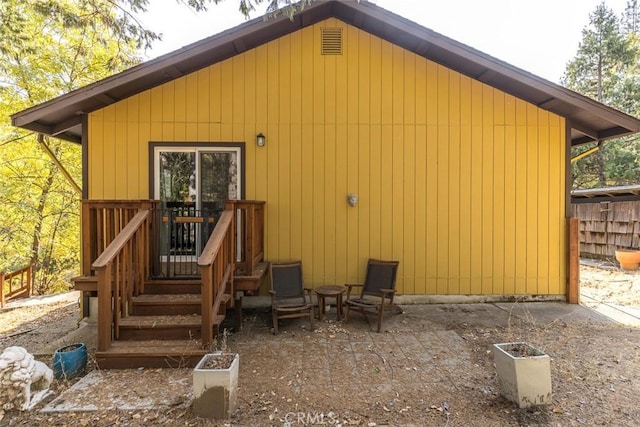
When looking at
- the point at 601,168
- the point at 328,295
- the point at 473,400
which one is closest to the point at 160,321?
the point at 328,295

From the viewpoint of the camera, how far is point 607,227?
10.2m

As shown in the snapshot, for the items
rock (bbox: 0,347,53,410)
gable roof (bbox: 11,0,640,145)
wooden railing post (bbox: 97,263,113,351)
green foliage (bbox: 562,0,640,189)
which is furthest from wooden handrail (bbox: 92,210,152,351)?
green foliage (bbox: 562,0,640,189)

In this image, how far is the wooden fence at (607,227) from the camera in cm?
925

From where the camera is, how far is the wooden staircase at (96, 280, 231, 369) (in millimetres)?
3436

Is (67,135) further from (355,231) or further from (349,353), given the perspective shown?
(349,353)

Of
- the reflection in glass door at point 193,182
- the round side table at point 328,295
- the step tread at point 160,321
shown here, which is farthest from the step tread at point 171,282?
the round side table at point 328,295

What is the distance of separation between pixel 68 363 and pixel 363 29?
5.76 meters

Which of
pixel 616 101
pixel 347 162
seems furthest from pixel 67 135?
pixel 616 101

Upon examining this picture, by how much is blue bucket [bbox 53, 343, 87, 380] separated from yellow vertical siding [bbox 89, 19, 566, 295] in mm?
2768

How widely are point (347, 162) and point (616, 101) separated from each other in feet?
70.2

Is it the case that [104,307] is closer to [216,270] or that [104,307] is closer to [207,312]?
[207,312]

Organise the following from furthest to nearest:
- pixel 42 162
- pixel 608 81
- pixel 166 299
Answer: pixel 608 81 → pixel 42 162 → pixel 166 299

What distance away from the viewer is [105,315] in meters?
3.40

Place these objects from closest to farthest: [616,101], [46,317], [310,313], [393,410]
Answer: [393,410] → [310,313] → [46,317] → [616,101]
